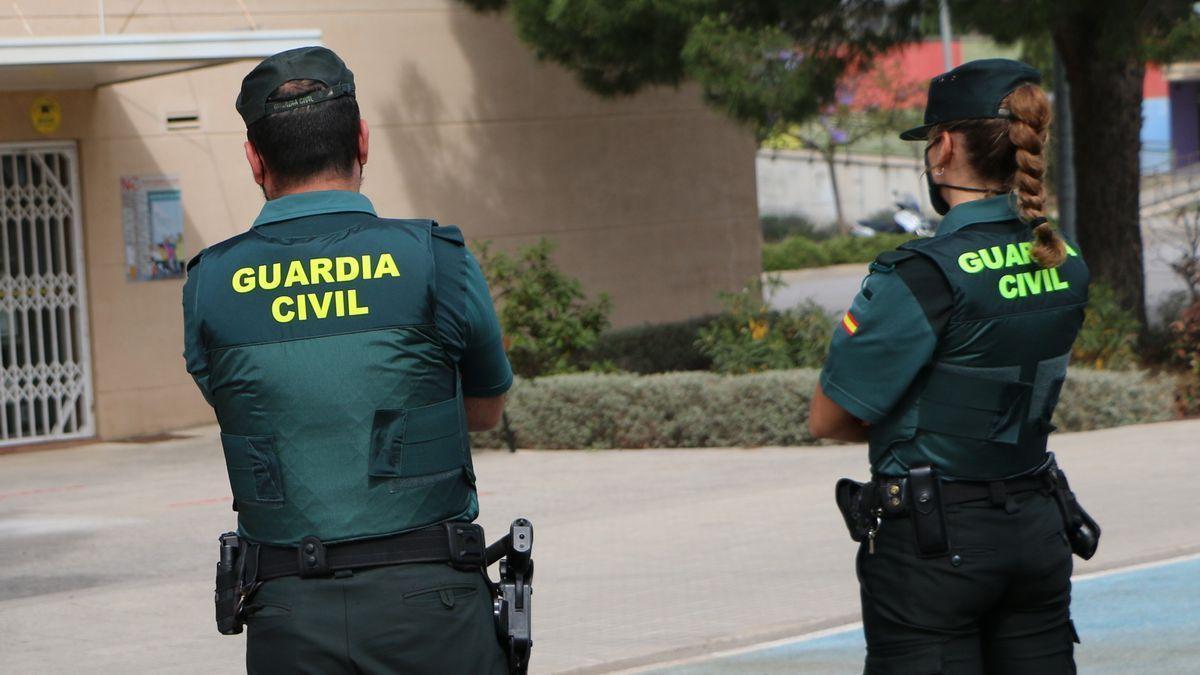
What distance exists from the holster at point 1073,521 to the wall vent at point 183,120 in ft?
39.0

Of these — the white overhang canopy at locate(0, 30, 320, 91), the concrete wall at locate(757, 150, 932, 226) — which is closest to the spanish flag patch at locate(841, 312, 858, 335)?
the white overhang canopy at locate(0, 30, 320, 91)

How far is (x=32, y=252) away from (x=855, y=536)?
11484 mm

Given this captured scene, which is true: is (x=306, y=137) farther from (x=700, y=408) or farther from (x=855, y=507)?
(x=700, y=408)

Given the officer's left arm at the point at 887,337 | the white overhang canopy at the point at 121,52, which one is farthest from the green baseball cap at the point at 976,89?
the white overhang canopy at the point at 121,52

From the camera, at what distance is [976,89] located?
323cm

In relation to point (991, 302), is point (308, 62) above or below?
above

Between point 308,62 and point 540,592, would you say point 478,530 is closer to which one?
point 308,62

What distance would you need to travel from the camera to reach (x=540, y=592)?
759 centimetres

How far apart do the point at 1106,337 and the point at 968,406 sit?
1059 centimetres

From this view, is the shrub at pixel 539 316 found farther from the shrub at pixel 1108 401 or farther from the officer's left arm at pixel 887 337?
the officer's left arm at pixel 887 337

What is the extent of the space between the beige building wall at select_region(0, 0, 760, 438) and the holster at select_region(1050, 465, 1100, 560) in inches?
455

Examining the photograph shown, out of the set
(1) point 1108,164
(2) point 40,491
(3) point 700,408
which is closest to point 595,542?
(3) point 700,408

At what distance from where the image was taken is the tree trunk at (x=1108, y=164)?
14.0 metres

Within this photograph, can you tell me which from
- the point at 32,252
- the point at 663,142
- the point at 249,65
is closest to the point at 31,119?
the point at 32,252
